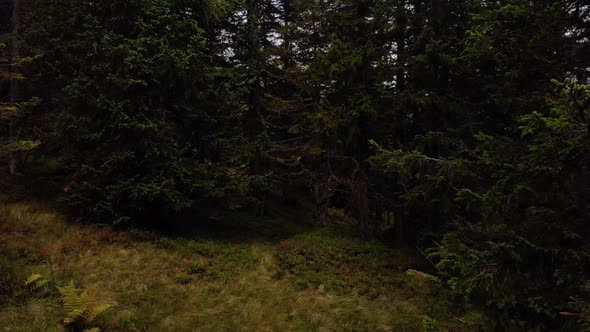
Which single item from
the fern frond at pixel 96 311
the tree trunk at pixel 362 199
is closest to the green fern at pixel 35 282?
the fern frond at pixel 96 311

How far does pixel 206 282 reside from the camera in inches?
439

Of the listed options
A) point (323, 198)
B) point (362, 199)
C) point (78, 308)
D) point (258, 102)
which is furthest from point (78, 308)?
point (258, 102)

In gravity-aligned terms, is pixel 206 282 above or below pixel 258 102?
below

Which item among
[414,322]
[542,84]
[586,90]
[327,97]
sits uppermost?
[327,97]

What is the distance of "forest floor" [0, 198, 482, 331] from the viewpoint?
27.8 ft

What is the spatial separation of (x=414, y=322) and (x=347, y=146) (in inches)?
315

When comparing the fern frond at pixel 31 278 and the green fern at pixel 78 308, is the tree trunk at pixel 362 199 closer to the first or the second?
the green fern at pixel 78 308

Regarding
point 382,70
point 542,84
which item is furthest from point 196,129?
point 542,84

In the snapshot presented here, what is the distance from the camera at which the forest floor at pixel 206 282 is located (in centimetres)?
846

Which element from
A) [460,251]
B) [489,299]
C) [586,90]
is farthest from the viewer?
[460,251]

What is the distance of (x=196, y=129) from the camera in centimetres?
1566

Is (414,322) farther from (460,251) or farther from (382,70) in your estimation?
(382,70)

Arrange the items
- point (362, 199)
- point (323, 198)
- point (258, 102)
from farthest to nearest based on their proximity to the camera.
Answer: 1. point (258, 102)
2. point (323, 198)
3. point (362, 199)

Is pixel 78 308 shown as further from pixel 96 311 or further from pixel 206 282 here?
pixel 206 282
